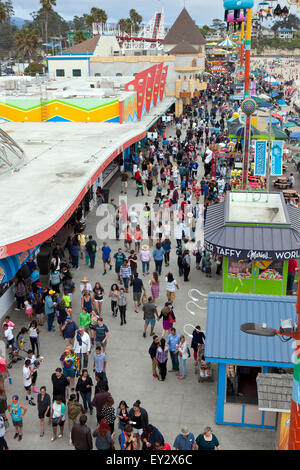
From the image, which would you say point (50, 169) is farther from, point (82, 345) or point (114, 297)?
point (82, 345)

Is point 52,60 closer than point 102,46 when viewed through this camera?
Yes

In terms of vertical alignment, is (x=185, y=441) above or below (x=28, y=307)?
above

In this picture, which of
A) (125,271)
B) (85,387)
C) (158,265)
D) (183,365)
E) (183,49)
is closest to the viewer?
(85,387)

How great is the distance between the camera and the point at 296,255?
1324cm

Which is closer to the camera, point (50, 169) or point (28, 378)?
point (28, 378)

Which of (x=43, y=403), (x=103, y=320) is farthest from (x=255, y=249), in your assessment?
(x=43, y=403)

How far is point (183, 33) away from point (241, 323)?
5695 cm

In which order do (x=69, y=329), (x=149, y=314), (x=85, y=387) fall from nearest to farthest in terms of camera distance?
1. (x=85, y=387)
2. (x=69, y=329)
3. (x=149, y=314)

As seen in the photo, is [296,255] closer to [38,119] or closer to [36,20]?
Answer: [38,119]

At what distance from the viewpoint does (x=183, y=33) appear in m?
61.9

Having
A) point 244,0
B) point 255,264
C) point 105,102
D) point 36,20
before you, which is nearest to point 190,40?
point 105,102

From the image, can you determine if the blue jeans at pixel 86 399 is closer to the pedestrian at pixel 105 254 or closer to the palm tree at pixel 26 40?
the pedestrian at pixel 105 254

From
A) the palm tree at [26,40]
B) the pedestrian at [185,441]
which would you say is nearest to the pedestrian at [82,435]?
the pedestrian at [185,441]

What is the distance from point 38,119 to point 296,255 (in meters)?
21.1
